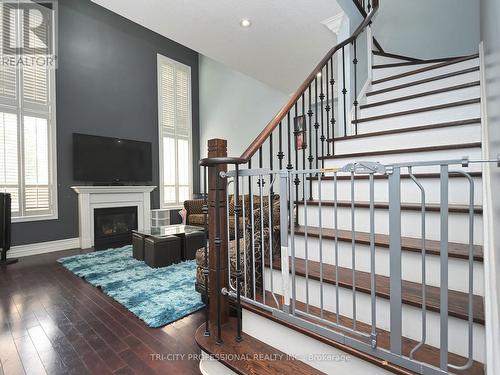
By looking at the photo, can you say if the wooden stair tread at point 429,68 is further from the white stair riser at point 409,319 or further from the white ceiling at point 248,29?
the white stair riser at point 409,319

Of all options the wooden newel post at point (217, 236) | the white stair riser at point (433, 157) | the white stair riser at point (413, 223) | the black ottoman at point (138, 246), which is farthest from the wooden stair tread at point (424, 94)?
the black ottoman at point (138, 246)

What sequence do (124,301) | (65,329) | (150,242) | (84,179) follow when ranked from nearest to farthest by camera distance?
(65,329) < (124,301) < (150,242) < (84,179)

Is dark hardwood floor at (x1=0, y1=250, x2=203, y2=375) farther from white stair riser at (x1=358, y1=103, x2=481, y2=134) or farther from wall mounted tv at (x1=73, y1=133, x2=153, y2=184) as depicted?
wall mounted tv at (x1=73, y1=133, x2=153, y2=184)

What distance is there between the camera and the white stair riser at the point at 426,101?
7.39 ft

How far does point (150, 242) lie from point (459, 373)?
10.8 feet

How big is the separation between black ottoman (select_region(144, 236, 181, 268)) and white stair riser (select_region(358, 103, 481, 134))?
9.10ft

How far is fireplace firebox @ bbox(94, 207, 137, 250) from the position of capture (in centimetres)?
502

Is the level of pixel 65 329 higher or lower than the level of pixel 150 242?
lower

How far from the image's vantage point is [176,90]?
6.74 meters

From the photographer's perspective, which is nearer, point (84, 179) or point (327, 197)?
point (327, 197)

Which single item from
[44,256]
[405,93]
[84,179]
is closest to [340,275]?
[405,93]

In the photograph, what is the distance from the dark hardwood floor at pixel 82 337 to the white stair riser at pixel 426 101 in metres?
2.71

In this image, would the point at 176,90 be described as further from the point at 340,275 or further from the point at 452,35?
the point at 340,275

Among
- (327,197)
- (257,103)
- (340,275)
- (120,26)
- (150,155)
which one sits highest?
(120,26)
